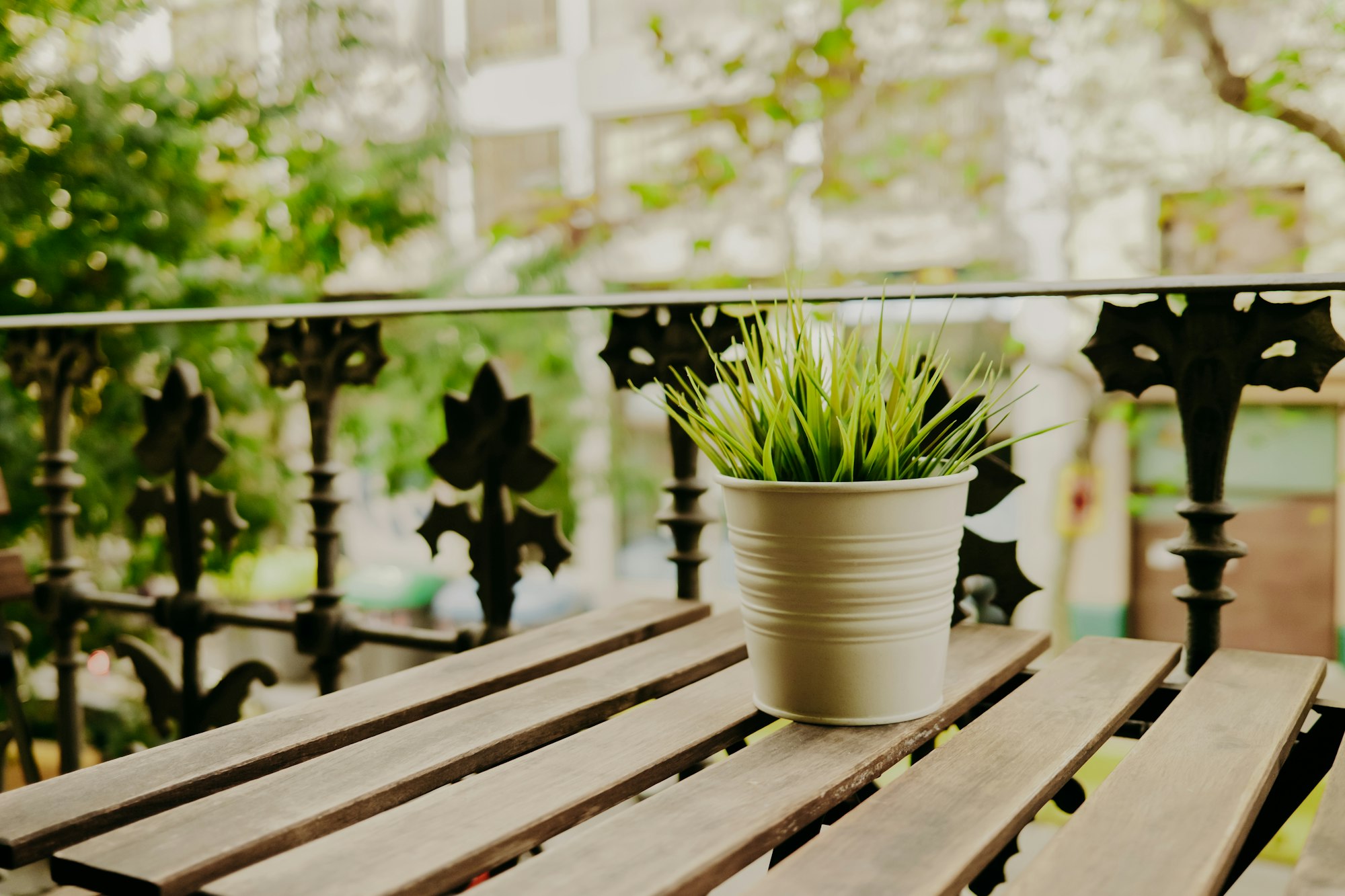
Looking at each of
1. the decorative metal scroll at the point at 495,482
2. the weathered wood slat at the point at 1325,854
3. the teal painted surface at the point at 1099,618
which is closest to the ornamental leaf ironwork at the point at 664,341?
the decorative metal scroll at the point at 495,482

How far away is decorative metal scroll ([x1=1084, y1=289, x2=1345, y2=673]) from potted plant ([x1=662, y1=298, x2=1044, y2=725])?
1.28 feet

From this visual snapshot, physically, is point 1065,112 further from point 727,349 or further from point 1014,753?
point 1014,753

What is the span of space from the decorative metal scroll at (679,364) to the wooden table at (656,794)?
19.4 inches

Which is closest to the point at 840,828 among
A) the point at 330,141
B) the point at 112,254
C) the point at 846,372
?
the point at 846,372

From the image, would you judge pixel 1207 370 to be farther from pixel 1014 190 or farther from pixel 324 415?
pixel 1014 190

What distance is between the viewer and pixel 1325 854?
704 mm

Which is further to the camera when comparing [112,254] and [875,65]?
[875,65]

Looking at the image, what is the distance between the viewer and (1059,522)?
9.00 meters

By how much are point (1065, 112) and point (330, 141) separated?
4437 millimetres

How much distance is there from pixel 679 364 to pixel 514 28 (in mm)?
10989

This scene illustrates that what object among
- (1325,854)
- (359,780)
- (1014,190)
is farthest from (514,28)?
(1325,854)

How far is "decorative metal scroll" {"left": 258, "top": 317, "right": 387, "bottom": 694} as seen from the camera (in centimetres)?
169

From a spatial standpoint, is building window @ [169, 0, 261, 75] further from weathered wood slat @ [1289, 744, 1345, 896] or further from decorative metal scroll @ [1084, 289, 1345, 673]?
weathered wood slat @ [1289, 744, 1345, 896]

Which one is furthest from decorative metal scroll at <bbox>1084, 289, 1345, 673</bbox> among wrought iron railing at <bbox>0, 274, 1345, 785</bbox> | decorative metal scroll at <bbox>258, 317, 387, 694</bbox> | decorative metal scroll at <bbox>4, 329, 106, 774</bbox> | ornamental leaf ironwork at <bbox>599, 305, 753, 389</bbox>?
decorative metal scroll at <bbox>4, 329, 106, 774</bbox>
